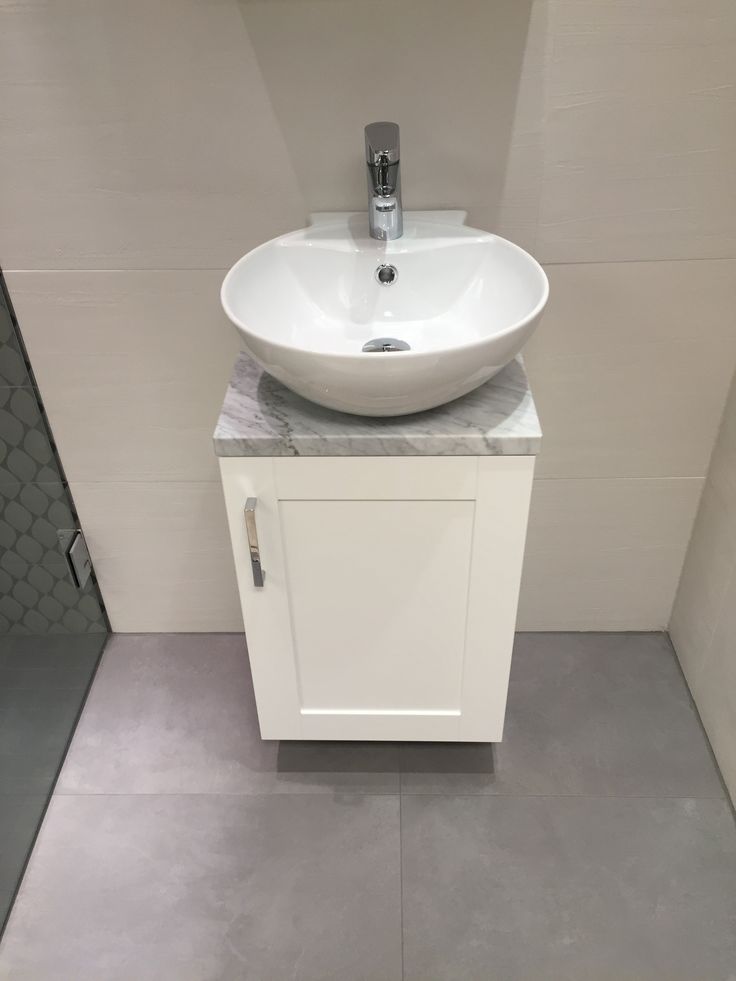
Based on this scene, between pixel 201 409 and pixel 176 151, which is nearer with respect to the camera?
pixel 176 151

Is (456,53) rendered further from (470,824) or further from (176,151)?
(470,824)

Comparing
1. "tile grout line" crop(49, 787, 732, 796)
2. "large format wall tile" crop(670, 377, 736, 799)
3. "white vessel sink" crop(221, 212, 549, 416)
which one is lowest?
"tile grout line" crop(49, 787, 732, 796)

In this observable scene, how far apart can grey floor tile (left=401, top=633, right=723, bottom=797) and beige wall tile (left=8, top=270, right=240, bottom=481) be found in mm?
805

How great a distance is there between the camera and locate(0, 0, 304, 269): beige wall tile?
4.23 ft

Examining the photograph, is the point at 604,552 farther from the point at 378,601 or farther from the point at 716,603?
the point at 378,601

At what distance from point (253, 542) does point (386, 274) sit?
49cm

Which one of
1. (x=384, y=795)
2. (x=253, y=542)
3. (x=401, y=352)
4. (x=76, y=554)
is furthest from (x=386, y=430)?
(x=76, y=554)

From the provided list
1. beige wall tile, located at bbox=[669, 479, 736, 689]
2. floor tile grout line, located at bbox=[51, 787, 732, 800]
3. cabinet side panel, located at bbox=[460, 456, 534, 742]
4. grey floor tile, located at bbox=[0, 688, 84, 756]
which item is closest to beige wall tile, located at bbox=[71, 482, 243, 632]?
grey floor tile, located at bbox=[0, 688, 84, 756]

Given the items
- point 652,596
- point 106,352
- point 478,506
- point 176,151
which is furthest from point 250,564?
point 652,596

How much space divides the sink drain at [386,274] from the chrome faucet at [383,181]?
0.15 ft

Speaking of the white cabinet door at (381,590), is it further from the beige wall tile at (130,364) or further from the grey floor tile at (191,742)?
the beige wall tile at (130,364)

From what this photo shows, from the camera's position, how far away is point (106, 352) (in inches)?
62.9

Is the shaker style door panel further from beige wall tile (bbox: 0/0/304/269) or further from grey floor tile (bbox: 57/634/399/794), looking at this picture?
beige wall tile (bbox: 0/0/304/269)

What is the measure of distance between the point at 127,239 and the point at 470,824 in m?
1.26
